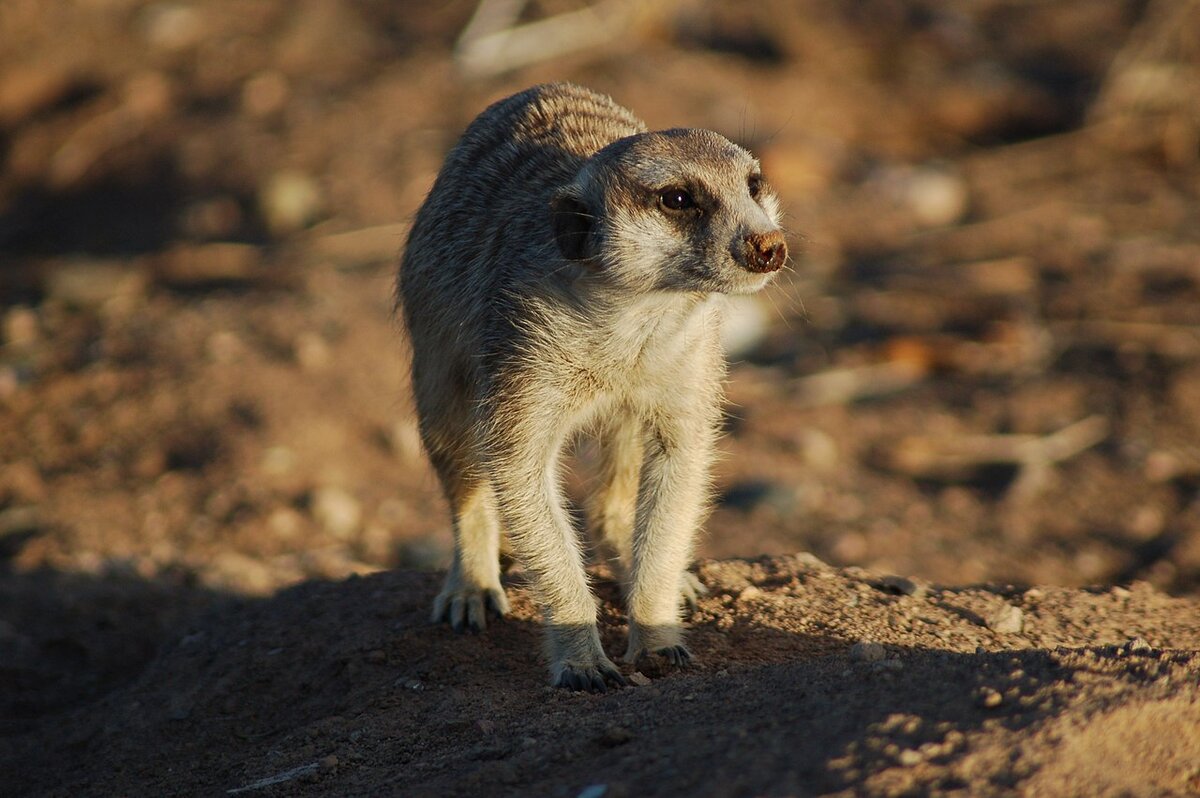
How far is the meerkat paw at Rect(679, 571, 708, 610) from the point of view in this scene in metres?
5.21

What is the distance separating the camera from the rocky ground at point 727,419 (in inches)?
152

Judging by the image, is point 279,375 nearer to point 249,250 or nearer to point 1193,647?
point 249,250

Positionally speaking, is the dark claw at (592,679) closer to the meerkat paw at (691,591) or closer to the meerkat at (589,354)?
the meerkat at (589,354)

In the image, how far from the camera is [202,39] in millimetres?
15242

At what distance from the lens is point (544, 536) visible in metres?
4.72

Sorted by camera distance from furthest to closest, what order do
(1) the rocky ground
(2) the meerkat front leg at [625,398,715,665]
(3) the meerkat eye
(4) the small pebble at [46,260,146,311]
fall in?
(4) the small pebble at [46,260,146,311] < (2) the meerkat front leg at [625,398,715,665] < (3) the meerkat eye < (1) the rocky ground

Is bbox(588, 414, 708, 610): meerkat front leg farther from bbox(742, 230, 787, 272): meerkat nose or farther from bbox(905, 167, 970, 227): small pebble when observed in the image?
bbox(905, 167, 970, 227): small pebble

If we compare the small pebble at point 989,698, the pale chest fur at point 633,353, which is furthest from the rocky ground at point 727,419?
the pale chest fur at point 633,353

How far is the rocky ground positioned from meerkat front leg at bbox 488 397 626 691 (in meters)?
0.25

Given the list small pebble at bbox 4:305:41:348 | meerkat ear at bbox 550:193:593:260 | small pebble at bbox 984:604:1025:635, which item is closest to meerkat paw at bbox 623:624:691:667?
small pebble at bbox 984:604:1025:635

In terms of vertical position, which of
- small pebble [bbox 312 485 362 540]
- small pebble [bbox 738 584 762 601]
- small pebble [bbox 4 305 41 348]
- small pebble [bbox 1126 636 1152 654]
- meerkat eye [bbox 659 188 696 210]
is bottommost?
small pebble [bbox 1126 636 1152 654]

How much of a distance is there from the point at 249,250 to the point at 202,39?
5.05 m

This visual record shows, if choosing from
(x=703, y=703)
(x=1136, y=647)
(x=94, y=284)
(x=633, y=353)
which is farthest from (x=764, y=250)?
(x=94, y=284)

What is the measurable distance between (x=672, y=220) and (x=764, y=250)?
367 millimetres
